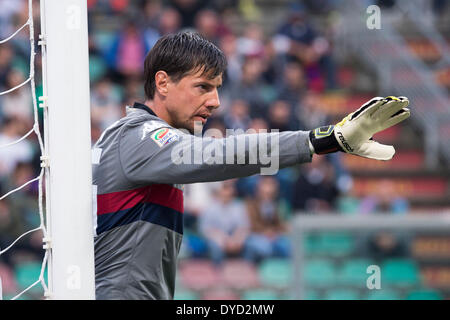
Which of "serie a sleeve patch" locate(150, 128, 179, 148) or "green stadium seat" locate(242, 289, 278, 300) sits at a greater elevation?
"serie a sleeve patch" locate(150, 128, 179, 148)

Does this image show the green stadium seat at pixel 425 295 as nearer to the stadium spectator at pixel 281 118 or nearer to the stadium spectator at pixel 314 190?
the stadium spectator at pixel 314 190

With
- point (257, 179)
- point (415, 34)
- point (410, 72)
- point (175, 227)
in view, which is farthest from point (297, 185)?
point (175, 227)

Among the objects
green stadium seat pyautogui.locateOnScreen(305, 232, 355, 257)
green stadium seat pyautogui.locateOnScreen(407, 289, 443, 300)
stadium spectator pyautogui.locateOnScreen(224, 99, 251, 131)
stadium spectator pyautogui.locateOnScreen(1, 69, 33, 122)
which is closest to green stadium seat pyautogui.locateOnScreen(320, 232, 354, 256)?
green stadium seat pyautogui.locateOnScreen(305, 232, 355, 257)

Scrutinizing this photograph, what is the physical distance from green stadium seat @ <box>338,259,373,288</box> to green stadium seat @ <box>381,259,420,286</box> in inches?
5.5

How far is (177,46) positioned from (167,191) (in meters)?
0.53

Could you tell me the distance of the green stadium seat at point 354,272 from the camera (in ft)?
22.9

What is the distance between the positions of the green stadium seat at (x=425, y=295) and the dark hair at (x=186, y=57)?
14.5 ft

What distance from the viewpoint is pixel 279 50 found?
1087 cm

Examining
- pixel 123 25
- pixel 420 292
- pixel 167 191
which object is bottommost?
pixel 420 292

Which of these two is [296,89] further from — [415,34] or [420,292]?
[420,292]

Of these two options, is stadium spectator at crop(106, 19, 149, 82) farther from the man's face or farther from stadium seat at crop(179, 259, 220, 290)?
the man's face

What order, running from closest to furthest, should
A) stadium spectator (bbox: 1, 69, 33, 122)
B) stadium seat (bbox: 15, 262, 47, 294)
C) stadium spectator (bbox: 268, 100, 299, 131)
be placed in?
stadium seat (bbox: 15, 262, 47, 294) < stadium spectator (bbox: 1, 69, 33, 122) < stadium spectator (bbox: 268, 100, 299, 131)

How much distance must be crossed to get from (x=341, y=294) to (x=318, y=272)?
1.00ft

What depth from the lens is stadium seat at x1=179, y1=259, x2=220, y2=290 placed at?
8367mm
